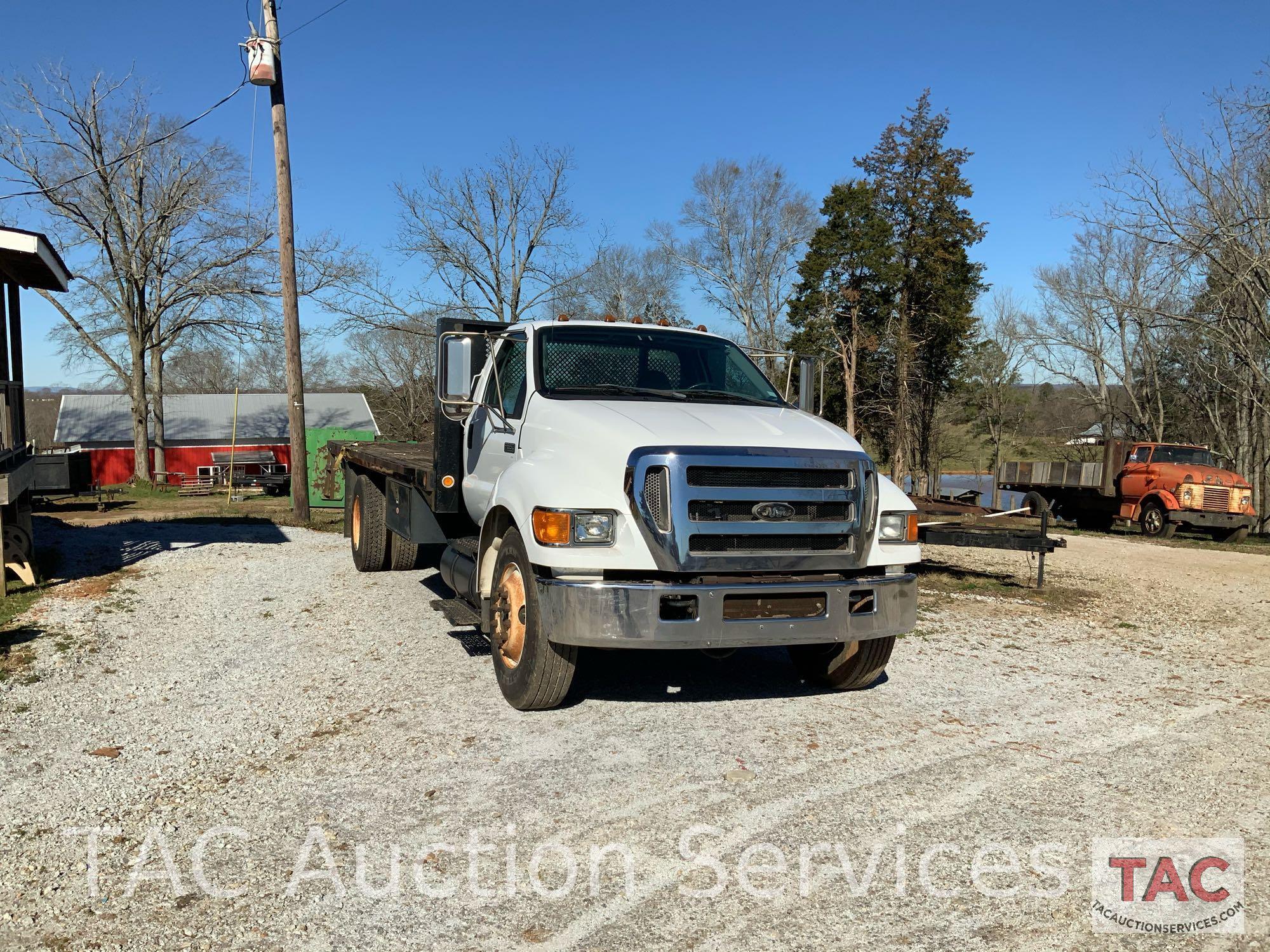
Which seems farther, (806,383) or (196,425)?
(196,425)

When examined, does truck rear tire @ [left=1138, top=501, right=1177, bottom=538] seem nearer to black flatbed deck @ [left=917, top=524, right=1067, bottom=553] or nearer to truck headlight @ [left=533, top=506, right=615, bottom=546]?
black flatbed deck @ [left=917, top=524, right=1067, bottom=553]

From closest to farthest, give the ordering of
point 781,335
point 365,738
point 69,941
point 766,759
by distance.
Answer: point 69,941, point 766,759, point 365,738, point 781,335

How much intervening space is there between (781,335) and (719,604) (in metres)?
41.3

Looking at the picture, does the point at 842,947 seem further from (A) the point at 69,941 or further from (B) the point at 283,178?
(B) the point at 283,178

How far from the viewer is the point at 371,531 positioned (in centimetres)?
1009

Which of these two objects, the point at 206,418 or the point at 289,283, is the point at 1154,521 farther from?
the point at 206,418

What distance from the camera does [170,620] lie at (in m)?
7.99

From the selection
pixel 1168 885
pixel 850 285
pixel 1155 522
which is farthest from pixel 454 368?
pixel 850 285

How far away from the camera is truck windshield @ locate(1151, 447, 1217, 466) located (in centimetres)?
2002

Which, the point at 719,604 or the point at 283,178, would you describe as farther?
the point at 283,178

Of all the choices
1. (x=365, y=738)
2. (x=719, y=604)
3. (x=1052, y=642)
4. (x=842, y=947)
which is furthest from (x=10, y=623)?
(x=1052, y=642)

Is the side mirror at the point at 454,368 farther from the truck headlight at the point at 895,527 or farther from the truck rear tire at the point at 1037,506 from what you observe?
the truck rear tire at the point at 1037,506

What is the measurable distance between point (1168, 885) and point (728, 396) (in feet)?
12.1

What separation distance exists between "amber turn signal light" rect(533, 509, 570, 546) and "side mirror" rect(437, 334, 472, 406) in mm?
1963
